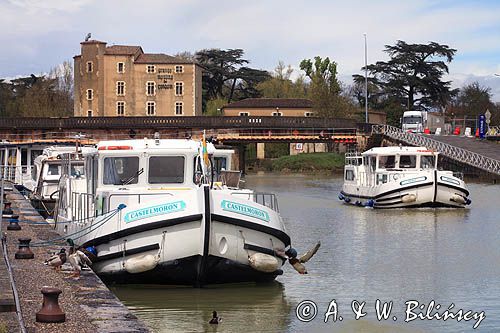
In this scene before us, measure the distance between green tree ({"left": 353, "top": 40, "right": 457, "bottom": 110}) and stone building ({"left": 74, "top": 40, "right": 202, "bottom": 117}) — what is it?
22.1 metres

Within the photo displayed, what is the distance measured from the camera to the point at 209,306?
1955cm

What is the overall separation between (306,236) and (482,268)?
9206mm

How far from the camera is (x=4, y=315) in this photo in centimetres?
1370

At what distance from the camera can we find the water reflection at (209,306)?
18.2 m

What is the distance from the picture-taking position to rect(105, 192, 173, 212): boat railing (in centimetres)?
2108

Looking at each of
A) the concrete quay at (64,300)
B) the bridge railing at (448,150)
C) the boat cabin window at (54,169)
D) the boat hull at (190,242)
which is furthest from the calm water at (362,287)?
the bridge railing at (448,150)

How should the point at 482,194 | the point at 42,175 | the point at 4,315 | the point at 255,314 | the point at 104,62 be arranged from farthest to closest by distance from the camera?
the point at 104,62 → the point at 482,194 → the point at 42,175 → the point at 255,314 → the point at 4,315

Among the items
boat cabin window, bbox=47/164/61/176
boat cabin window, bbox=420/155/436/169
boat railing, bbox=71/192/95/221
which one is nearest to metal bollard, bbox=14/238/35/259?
boat railing, bbox=71/192/95/221

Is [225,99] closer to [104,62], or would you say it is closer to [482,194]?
[104,62]

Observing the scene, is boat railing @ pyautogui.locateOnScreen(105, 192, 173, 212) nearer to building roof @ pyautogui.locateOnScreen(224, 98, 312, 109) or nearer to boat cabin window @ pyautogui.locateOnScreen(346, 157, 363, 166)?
boat cabin window @ pyautogui.locateOnScreen(346, 157, 363, 166)

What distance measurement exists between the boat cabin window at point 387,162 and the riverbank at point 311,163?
5500cm

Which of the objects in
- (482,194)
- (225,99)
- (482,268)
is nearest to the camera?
(482,268)

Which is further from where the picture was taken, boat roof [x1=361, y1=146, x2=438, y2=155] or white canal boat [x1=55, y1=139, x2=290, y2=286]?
boat roof [x1=361, y1=146, x2=438, y2=155]

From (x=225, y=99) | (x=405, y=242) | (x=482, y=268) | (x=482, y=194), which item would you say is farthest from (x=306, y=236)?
(x=225, y=99)
